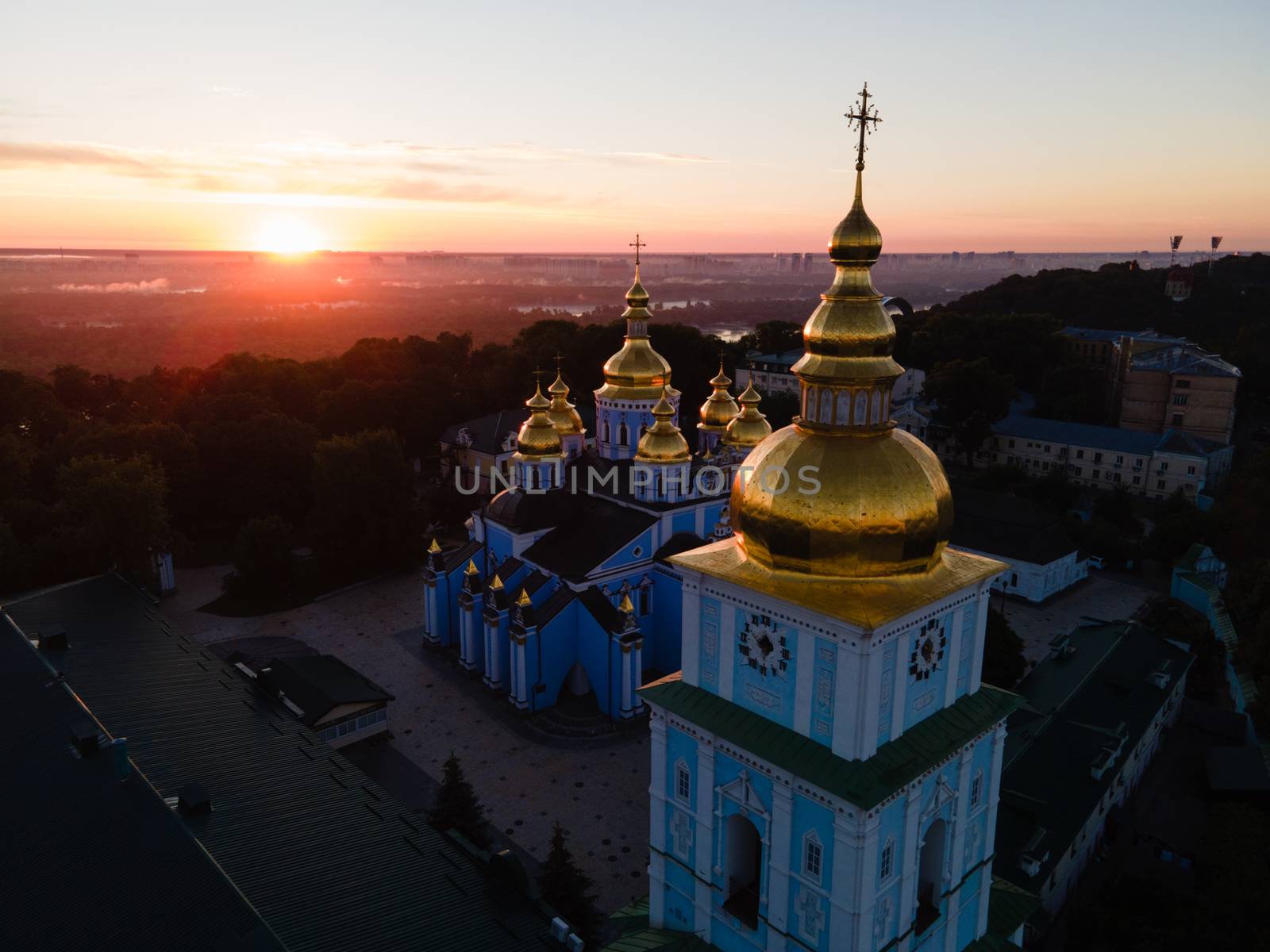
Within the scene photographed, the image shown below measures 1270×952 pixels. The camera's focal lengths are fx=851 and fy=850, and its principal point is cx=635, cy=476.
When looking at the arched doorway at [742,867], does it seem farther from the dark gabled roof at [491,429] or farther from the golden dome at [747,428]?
the dark gabled roof at [491,429]

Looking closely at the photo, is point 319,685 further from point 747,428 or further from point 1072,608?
point 1072,608

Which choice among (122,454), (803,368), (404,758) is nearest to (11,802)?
(404,758)

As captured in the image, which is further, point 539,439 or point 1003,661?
point 539,439

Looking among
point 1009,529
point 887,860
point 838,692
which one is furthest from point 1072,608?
point 838,692

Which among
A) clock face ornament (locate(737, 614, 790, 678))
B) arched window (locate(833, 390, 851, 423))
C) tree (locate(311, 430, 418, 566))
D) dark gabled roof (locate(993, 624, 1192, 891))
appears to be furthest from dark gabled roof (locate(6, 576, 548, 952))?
tree (locate(311, 430, 418, 566))

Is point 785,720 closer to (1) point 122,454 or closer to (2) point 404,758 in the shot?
(2) point 404,758

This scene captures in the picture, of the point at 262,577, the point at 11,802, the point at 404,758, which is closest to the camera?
the point at 11,802

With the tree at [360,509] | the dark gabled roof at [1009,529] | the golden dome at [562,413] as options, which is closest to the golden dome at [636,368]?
the golden dome at [562,413]
